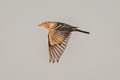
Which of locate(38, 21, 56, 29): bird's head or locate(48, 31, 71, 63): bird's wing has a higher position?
locate(38, 21, 56, 29): bird's head

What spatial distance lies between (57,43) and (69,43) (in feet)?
0.32

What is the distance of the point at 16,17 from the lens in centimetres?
131

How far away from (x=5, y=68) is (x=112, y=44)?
580 mm

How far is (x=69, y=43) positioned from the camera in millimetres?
1254

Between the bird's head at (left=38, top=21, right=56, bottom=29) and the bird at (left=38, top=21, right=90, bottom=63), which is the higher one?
the bird's head at (left=38, top=21, right=56, bottom=29)

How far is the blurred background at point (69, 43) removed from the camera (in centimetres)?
126

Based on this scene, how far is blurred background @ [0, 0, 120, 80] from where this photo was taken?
4.15 feet

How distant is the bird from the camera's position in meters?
1.19

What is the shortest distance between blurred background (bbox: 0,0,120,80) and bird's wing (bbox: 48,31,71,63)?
39mm

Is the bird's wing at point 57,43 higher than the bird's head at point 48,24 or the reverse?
the reverse

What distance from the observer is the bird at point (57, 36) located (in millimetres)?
1188

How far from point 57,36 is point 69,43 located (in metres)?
0.09

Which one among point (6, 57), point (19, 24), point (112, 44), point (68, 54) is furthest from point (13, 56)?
point (112, 44)

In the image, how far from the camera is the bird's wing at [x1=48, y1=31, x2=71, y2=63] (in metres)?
1.18
